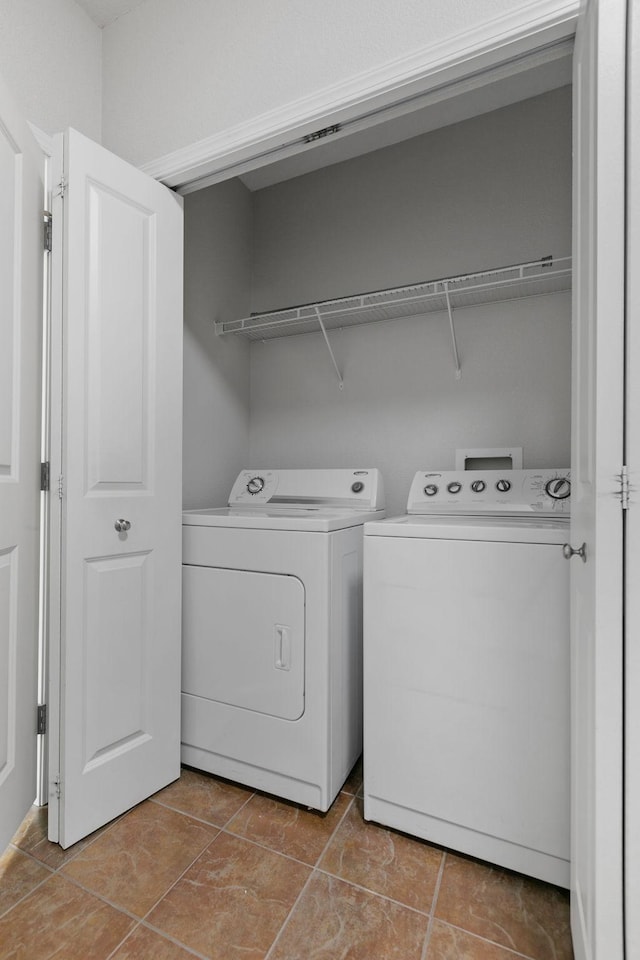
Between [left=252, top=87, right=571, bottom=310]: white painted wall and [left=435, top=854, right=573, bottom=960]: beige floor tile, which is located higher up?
[left=252, top=87, right=571, bottom=310]: white painted wall

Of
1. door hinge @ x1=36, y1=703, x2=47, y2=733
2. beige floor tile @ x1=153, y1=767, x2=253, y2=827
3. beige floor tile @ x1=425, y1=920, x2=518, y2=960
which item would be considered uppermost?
door hinge @ x1=36, y1=703, x2=47, y2=733

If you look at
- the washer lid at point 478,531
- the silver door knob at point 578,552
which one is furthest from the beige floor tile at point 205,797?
the silver door knob at point 578,552

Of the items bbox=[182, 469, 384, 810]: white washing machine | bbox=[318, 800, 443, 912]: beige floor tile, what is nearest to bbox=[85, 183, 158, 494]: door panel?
bbox=[182, 469, 384, 810]: white washing machine

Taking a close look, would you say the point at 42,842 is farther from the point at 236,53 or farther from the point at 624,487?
the point at 236,53

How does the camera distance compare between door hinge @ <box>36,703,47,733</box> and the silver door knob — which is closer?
the silver door knob

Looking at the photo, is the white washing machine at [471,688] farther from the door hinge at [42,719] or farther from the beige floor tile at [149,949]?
the door hinge at [42,719]

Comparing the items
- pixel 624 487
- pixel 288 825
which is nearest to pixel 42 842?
pixel 288 825

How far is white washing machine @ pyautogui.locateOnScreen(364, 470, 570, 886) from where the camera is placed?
1.26 meters

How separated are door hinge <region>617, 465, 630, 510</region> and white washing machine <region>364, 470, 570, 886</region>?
435 mm

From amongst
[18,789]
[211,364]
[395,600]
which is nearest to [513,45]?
[395,600]

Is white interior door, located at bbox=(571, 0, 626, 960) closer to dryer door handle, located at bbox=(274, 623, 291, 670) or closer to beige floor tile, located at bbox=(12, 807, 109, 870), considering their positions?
dryer door handle, located at bbox=(274, 623, 291, 670)

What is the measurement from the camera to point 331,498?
2.16 m

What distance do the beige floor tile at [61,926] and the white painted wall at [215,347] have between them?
4.68ft

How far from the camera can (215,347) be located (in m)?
2.48
